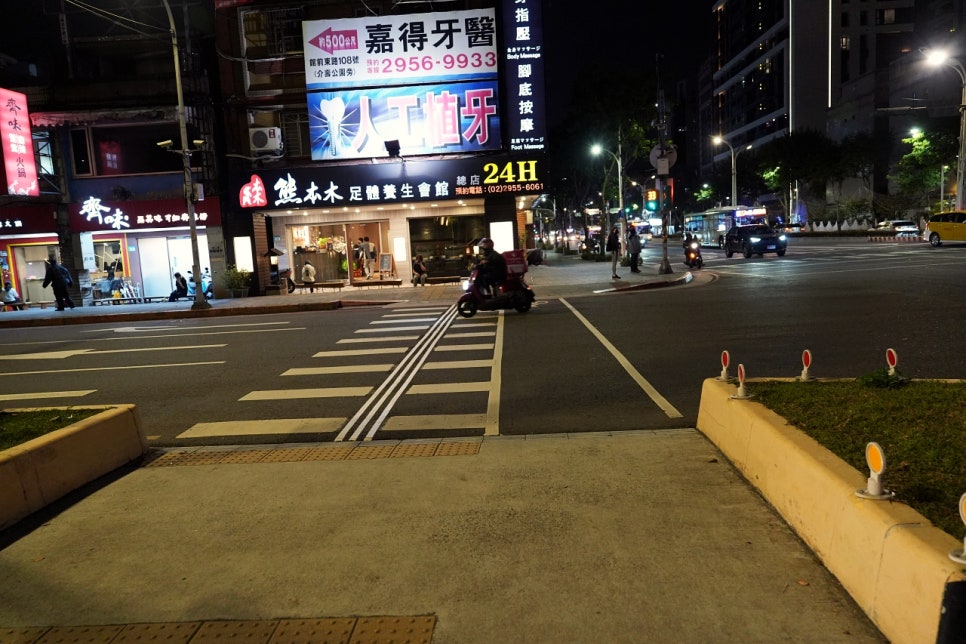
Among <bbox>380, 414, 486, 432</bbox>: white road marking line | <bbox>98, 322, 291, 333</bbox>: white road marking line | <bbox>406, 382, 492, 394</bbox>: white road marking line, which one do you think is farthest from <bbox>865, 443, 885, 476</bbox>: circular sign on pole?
<bbox>98, 322, 291, 333</bbox>: white road marking line

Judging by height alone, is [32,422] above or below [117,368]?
above

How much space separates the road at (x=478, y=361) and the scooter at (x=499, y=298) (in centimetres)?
37

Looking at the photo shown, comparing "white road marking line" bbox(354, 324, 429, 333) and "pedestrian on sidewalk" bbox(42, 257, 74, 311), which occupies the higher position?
"pedestrian on sidewalk" bbox(42, 257, 74, 311)

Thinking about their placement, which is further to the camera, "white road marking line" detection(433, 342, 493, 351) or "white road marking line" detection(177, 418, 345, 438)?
"white road marking line" detection(433, 342, 493, 351)

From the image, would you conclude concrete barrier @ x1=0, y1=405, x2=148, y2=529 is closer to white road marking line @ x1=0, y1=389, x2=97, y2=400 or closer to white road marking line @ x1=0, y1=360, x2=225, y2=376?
white road marking line @ x1=0, y1=389, x2=97, y2=400

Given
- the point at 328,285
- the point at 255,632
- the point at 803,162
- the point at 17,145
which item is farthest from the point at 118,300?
the point at 803,162

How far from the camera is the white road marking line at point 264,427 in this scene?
7.26 metres

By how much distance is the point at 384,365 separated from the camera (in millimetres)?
10539

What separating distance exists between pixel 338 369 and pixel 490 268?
661cm

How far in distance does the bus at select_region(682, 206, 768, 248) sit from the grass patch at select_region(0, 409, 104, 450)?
4759 centimetres

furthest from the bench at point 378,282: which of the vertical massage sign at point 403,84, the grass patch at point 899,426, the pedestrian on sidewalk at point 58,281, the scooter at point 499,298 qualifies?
the grass patch at point 899,426

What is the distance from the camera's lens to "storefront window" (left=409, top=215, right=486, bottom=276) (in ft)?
93.8

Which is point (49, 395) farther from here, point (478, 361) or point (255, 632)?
point (255, 632)

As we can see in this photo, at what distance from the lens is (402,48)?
26.2 meters
